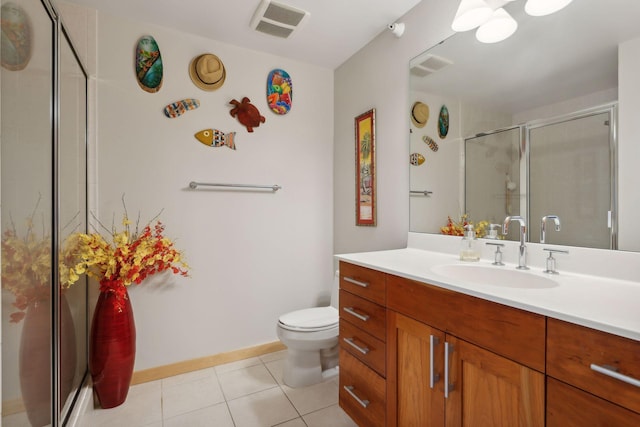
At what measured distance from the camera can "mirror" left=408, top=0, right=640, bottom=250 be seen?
3.56 ft

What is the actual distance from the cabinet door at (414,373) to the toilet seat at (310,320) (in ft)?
2.09

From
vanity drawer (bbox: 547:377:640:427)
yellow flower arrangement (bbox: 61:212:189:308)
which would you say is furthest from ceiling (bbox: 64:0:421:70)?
vanity drawer (bbox: 547:377:640:427)

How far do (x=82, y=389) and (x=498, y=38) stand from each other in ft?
9.39

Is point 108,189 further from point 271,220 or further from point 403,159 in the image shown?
point 403,159

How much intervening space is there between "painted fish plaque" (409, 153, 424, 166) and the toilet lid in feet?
3.55

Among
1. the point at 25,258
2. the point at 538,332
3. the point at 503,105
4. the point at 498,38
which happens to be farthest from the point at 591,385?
the point at 25,258

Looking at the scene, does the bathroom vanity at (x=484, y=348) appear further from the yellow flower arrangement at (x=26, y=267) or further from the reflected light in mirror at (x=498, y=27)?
the yellow flower arrangement at (x=26, y=267)

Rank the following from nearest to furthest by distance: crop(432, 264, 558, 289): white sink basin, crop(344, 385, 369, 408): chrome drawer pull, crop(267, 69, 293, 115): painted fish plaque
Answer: crop(432, 264, 558, 289): white sink basin → crop(344, 385, 369, 408): chrome drawer pull → crop(267, 69, 293, 115): painted fish plaque

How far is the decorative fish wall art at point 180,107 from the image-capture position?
1999 mm

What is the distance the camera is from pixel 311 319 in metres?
1.88

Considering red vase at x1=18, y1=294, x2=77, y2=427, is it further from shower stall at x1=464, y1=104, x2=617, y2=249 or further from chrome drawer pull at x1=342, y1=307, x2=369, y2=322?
shower stall at x1=464, y1=104, x2=617, y2=249

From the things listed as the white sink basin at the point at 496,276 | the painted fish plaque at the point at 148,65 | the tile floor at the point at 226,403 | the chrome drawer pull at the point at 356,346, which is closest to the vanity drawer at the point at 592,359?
the white sink basin at the point at 496,276

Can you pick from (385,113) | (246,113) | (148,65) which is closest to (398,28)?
(385,113)

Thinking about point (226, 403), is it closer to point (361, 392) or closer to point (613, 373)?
point (361, 392)
